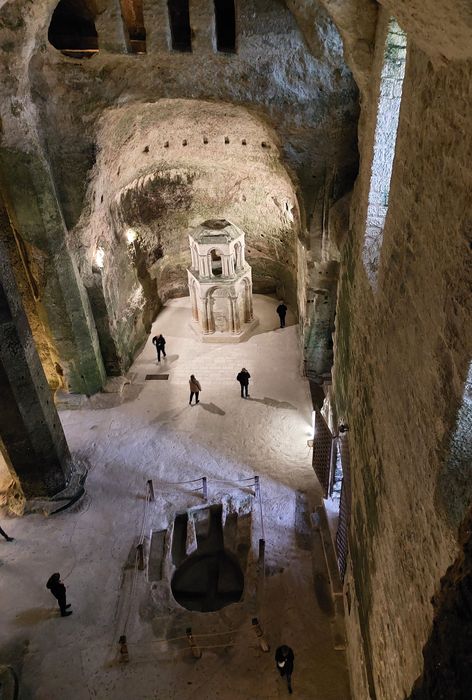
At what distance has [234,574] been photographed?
28.2 feet

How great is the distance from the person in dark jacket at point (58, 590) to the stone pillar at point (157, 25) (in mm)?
8614

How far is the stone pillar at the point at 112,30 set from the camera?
8.53 metres

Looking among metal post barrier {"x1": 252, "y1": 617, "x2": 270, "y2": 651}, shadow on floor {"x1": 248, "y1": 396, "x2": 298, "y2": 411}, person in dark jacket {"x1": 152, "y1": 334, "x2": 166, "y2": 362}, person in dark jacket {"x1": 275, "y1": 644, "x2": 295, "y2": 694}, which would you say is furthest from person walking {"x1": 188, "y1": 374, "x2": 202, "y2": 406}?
person in dark jacket {"x1": 275, "y1": 644, "x2": 295, "y2": 694}

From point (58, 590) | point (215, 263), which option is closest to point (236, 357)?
point (215, 263)

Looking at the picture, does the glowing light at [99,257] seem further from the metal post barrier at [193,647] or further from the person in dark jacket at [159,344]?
the metal post barrier at [193,647]

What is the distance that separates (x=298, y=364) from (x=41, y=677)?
8475mm

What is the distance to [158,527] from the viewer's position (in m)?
8.74

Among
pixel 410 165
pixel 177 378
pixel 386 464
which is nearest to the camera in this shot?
pixel 410 165

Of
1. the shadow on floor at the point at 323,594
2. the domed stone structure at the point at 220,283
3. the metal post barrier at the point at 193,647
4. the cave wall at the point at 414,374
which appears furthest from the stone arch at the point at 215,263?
the metal post barrier at the point at 193,647

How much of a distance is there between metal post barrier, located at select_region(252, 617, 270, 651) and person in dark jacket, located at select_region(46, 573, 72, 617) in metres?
2.75

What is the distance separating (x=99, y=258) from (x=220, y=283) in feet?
10.8

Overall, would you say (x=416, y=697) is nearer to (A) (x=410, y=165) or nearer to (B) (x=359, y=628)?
(A) (x=410, y=165)

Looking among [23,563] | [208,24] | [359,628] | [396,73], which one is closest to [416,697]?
[359,628]

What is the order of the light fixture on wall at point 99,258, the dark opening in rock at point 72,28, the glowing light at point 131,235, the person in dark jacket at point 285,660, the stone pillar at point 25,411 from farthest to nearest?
the glowing light at point 131,235, the dark opening in rock at point 72,28, the light fixture on wall at point 99,258, the stone pillar at point 25,411, the person in dark jacket at point 285,660
